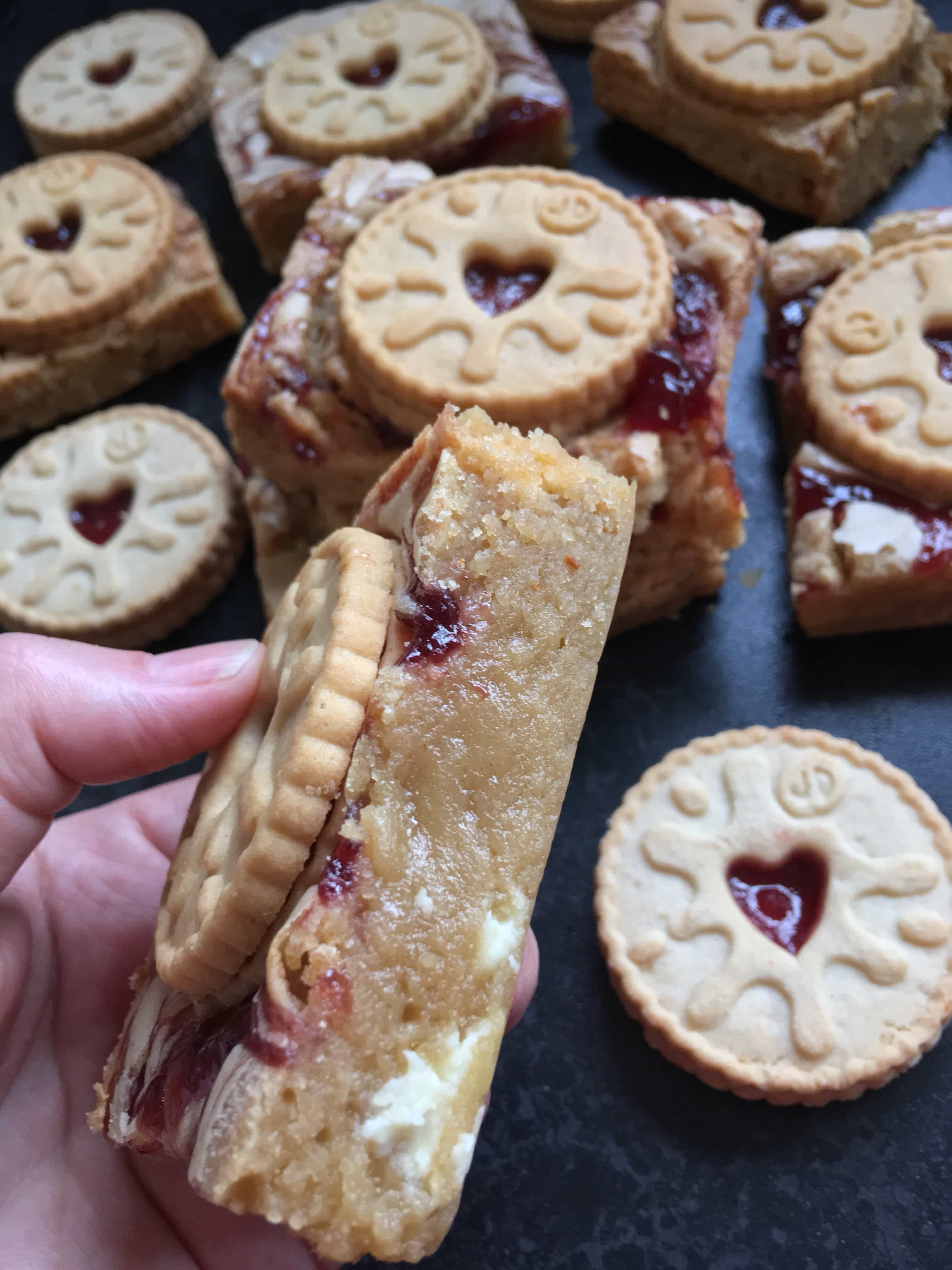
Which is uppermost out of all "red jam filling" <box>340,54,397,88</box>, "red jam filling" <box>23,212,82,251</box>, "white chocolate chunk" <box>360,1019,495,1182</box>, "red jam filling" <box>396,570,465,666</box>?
"red jam filling" <box>396,570,465,666</box>

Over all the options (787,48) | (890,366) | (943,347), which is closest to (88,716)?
(890,366)

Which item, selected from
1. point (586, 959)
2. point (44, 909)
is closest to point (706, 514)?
point (586, 959)

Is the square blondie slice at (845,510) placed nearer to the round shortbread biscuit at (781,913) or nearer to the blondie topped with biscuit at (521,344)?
the blondie topped with biscuit at (521,344)

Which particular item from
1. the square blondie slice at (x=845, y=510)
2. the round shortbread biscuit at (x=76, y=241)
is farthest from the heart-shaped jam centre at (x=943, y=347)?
the round shortbread biscuit at (x=76, y=241)

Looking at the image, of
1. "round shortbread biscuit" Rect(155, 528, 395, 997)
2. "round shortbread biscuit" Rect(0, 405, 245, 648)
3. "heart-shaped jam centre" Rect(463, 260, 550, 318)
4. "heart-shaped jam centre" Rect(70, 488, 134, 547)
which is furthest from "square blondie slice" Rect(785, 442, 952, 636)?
"heart-shaped jam centre" Rect(70, 488, 134, 547)

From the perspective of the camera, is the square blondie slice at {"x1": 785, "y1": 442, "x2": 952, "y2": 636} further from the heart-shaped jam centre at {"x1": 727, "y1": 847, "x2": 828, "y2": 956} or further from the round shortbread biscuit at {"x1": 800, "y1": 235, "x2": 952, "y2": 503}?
the heart-shaped jam centre at {"x1": 727, "y1": 847, "x2": 828, "y2": 956}

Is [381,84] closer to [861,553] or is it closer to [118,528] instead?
→ [118,528]
